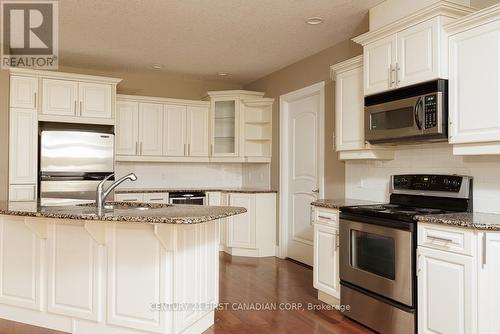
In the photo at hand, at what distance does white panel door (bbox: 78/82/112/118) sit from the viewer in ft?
15.8

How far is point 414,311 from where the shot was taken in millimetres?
2492

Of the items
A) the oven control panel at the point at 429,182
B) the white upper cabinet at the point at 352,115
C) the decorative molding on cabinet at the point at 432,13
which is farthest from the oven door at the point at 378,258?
the decorative molding on cabinet at the point at 432,13

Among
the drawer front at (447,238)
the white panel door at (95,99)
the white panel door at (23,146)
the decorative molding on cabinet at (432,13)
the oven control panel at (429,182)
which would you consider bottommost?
the drawer front at (447,238)

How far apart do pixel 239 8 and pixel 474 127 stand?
84.0 inches

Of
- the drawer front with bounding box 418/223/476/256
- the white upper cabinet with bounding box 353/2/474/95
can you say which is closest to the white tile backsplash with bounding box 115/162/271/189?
the white upper cabinet with bounding box 353/2/474/95

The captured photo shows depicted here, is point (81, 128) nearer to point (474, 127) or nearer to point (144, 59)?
point (144, 59)

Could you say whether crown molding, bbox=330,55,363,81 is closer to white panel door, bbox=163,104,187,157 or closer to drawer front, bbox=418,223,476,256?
drawer front, bbox=418,223,476,256

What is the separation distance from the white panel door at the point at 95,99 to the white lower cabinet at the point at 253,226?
199 cm

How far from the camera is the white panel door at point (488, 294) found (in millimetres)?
2129

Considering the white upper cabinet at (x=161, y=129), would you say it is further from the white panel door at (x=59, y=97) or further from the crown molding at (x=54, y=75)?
the white panel door at (x=59, y=97)

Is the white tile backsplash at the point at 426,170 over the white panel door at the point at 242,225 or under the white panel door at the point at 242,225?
over

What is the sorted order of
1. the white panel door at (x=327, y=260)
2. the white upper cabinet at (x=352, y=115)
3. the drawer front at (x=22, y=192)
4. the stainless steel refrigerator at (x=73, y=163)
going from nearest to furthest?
the white panel door at (x=327, y=260), the white upper cabinet at (x=352, y=115), the drawer front at (x=22, y=192), the stainless steel refrigerator at (x=73, y=163)

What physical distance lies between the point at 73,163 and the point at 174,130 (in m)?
1.52

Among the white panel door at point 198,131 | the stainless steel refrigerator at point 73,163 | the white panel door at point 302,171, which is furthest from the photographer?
the white panel door at point 198,131
